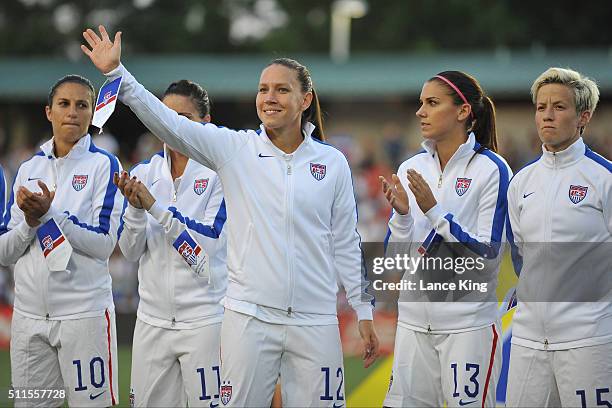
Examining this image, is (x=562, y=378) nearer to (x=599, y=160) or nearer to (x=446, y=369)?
(x=446, y=369)

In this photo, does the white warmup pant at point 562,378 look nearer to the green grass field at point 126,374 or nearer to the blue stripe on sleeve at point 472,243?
the blue stripe on sleeve at point 472,243

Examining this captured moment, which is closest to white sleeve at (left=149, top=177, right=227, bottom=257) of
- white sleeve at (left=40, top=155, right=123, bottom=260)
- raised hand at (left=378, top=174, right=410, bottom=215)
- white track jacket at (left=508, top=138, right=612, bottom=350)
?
white sleeve at (left=40, top=155, right=123, bottom=260)

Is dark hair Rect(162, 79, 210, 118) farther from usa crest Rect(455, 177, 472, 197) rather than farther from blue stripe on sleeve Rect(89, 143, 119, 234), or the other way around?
usa crest Rect(455, 177, 472, 197)

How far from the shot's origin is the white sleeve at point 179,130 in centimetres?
520

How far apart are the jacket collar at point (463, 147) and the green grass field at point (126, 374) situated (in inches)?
165

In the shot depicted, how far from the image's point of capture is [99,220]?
655 centimetres

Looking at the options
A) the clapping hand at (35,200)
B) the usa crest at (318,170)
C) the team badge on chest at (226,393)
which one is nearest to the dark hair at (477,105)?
the usa crest at (318,170)

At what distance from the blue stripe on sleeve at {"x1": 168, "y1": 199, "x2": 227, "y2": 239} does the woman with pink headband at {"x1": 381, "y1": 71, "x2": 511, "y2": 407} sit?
1116mm

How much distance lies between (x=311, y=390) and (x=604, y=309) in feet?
5.80

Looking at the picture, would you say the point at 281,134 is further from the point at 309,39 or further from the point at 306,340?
the point at 309,39

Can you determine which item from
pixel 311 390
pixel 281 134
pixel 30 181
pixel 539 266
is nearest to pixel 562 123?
pixel 539 266

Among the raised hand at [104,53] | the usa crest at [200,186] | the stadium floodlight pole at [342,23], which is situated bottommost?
the usa crest at [200,186]

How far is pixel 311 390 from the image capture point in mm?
5477

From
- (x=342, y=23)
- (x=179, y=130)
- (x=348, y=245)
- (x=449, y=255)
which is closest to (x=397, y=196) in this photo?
(x=348, y=245)
